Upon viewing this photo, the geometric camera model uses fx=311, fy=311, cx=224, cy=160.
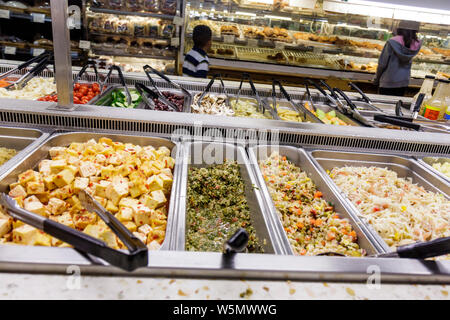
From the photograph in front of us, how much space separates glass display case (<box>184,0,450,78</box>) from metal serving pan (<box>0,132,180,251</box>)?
458 cm

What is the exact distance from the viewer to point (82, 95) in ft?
9.17

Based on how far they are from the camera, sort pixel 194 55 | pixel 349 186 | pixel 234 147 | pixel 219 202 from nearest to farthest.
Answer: pixel 219 202
pixel 349 186
pixel 234 147
pixel 194 55

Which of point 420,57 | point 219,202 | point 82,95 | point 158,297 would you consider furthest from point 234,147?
point 420,57

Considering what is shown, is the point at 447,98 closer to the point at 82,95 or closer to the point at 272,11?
the point at 82,95

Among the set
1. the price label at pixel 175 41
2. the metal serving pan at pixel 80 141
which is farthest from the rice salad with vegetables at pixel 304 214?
the price label at pixel 175 41

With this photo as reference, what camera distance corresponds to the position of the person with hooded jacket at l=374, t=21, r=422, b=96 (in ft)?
18.6

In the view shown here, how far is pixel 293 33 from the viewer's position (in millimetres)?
6465

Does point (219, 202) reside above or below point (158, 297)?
below

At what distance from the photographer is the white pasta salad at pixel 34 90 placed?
9.23 feet

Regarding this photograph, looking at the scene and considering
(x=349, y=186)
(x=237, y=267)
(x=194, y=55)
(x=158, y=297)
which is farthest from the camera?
(x=194, y=55)

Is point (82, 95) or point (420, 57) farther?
point (420, 57)

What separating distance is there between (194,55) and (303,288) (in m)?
4.24

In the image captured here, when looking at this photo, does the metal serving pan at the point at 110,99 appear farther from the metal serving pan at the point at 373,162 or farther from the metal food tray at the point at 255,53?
the metal food tray at the point at 255,53

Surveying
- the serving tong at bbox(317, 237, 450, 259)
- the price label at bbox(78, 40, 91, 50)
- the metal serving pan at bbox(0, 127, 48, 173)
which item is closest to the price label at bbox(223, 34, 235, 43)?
the price label at bbox(78, 40, 91, 50)
